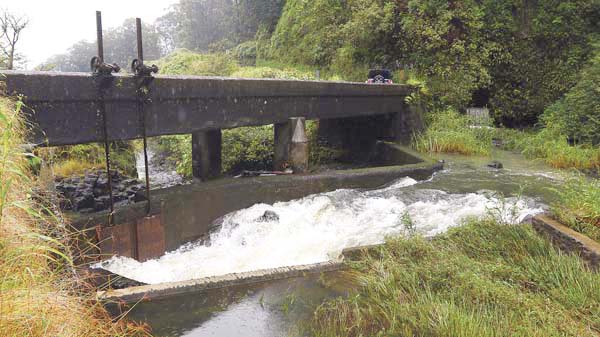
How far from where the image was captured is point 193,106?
22.2ft

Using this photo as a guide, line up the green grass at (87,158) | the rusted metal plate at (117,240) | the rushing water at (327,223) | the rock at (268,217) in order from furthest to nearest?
the green grass at (87,158) → the rock at (268,217) → the rushing water at (327,223) → the rusted metal plate at (117,240)

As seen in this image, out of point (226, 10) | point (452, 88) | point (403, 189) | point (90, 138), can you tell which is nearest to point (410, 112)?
point (452, 88)

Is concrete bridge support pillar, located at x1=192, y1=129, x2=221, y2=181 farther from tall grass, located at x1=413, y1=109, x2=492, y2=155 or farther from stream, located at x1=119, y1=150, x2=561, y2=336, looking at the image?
tall grass, located at x1=413, y1=109, x2=492, y2=155

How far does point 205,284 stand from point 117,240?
159 cm

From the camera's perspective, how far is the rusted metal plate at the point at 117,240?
530 centimetres

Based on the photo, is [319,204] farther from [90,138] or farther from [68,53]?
[68,53]

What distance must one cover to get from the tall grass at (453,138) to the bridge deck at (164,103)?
3.38m

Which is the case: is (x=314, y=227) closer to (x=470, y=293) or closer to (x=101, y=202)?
(x=101, y=202)

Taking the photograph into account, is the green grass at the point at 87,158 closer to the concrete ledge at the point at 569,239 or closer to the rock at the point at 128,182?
the rock at the point at 128,182

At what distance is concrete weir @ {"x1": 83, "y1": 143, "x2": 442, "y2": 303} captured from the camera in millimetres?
4379

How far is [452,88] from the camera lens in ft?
48.5

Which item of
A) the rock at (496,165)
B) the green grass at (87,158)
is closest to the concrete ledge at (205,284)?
the green grass at (87,158)

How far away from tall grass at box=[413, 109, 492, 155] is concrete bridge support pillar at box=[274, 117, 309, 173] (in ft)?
15.4

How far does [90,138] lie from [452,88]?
1205 centimetres
